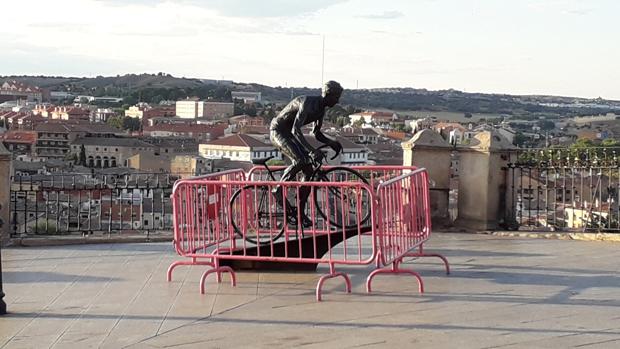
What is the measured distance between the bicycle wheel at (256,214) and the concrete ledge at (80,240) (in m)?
1.97

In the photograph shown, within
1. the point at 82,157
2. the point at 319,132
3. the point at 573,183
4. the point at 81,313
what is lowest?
the point at 82,157

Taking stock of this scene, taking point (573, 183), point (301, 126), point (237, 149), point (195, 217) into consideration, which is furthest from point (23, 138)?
point (301, 126)

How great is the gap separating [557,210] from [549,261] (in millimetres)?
4155

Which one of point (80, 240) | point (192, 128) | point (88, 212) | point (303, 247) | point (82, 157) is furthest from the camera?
point (192, 128)

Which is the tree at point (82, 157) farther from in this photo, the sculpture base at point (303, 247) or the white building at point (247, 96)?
the white building at point (247, 96)

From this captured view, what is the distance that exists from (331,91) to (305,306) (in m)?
2.42

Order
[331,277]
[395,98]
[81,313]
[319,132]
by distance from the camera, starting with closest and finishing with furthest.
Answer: [81,313]
[331,277]
[319,132]
[395,98]

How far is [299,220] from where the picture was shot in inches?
338

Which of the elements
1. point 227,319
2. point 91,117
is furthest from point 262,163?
point 91,117

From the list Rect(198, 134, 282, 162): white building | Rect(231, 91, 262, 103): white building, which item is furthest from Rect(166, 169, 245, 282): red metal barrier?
Rect(231, 91, 262, 103): white building

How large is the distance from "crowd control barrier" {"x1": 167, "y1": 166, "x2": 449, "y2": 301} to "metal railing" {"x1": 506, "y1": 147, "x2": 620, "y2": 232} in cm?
390

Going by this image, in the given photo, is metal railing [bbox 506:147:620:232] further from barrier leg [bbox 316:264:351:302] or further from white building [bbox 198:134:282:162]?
white building [bbox 198:134:282:162]

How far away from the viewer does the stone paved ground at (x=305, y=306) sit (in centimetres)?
661

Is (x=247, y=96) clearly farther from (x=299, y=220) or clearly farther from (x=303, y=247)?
(x=299, y=220)
